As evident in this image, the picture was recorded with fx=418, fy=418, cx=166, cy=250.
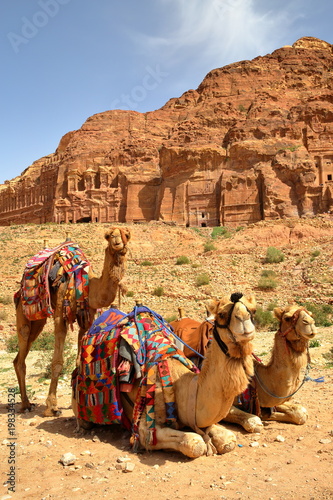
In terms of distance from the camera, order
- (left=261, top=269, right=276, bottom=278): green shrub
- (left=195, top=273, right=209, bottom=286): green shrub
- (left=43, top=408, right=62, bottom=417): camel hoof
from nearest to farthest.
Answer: (left=43, top=408, right=62, bottom=417): camel hoof
(left=195, top=273, right=209, bottom=286): green shrub
(left=261, top=269, right=276, bottom=278): green shrub

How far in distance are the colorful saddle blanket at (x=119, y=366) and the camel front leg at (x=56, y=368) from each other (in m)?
0.76

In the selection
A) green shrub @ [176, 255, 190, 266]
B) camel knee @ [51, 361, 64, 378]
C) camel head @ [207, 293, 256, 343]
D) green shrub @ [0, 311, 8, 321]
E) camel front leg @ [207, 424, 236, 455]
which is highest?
green shrub @ [176, 255, 190, 266]

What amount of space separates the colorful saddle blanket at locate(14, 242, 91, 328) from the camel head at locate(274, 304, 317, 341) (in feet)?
8.89

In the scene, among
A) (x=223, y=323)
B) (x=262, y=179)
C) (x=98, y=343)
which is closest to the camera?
(x=223, y=323)

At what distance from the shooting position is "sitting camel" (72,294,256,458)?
140 inches

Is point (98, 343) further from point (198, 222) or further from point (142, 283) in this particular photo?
point (198, 222)

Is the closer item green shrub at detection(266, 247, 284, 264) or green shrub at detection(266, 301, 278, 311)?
green shrub at detection(266, 301, 278, 311)

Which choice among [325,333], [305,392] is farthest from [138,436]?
[325,333]

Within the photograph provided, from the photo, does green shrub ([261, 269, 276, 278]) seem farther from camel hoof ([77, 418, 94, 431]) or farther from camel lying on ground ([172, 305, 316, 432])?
camel hoof ([77, 418, 94, 431])

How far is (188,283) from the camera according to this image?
23922mm

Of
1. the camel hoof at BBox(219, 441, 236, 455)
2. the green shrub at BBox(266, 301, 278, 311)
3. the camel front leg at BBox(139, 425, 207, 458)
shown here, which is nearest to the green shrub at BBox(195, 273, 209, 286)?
the green shrub at BBox(266, 301, 278, 311)

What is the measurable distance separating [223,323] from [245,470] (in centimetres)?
137

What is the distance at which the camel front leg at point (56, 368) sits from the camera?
590cm

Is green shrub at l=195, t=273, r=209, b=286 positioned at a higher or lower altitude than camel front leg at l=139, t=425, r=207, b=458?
higher
